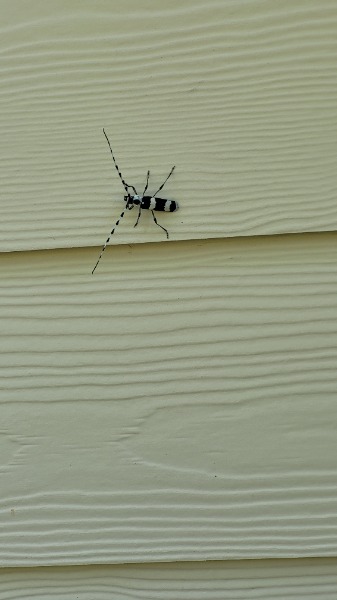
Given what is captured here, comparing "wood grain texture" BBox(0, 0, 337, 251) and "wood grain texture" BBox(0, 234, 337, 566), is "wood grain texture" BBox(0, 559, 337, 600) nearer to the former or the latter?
"wood grain texture" BBox(0, 234, 337, 566)

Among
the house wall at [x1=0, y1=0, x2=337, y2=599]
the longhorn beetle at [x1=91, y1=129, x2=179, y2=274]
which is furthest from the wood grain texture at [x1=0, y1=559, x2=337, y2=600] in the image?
the longhorn beetle at [x1=91, y1=129, x2=179, y2=274]

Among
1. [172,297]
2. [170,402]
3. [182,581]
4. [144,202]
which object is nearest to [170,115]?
[144,202]

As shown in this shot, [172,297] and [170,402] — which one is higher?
[172,297]

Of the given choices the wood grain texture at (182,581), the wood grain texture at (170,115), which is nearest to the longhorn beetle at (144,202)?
the wood grain texture at (170,115)

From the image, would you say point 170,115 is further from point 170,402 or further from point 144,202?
point 170,402

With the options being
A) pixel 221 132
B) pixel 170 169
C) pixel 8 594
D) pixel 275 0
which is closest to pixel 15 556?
pixel 8 594

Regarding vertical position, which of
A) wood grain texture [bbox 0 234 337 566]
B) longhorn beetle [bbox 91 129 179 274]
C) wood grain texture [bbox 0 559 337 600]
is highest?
longhorn beetle [bbox 91 129 179 274]
